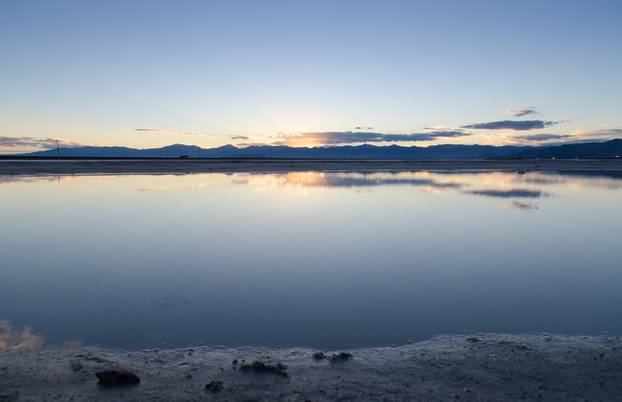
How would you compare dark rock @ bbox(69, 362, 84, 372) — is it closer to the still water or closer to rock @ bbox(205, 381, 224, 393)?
the still water

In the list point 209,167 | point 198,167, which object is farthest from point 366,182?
point 198,167

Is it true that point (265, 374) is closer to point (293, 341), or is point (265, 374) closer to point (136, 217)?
point (293, 341)

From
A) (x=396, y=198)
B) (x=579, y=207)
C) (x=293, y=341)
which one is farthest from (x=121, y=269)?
(x=579, y=207)

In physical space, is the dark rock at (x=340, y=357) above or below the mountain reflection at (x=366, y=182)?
below

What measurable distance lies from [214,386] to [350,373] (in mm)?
1546


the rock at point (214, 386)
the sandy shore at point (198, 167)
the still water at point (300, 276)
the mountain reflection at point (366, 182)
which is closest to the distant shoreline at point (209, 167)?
the sandy shore at point (198, 167)

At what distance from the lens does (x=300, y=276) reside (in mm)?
8719

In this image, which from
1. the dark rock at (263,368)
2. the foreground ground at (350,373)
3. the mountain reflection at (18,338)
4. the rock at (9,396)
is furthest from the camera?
the mountain reflection at (18,338)

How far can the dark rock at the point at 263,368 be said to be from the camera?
4.84 m

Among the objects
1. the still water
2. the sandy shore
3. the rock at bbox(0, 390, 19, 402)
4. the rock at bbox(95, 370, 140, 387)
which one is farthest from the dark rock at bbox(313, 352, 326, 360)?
the sandy shore

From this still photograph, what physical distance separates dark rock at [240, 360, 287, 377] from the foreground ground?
26 mm

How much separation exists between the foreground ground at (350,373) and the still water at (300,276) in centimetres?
37

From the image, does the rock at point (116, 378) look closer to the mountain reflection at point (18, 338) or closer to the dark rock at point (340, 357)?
the mountain reflection at point (18, 338)

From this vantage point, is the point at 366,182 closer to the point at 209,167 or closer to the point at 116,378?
the point at 116,378
